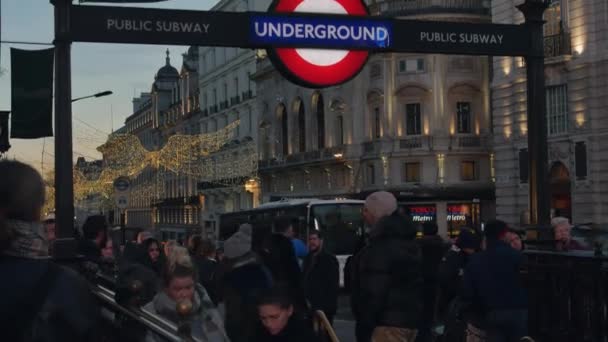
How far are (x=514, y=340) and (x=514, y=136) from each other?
31.6m

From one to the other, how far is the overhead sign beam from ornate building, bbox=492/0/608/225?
2245cm

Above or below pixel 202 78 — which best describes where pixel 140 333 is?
below

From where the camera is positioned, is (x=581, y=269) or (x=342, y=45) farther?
(x=342, y=45)

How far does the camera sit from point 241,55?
72.7 m

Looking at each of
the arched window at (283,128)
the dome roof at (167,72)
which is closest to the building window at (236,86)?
the arched window at (283,128)

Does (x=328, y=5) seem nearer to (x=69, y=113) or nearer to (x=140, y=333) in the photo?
(x=69, y=113)

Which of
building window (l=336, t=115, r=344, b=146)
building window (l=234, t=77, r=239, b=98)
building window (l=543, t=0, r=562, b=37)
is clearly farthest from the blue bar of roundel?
building window (l=234, t=77, r=239, b=98)

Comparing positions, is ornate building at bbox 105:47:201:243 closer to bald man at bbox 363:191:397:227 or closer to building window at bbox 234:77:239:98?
building window at bbox 234:77:239:98

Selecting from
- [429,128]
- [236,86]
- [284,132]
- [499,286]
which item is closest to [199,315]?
[499,286]

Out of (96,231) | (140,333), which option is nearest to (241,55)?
(96,231)

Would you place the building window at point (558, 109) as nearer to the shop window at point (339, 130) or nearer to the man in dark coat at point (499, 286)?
the shop window at point (339, 130)

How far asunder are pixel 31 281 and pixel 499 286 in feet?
19.2

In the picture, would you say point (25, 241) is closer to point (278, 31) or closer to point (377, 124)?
point (278, 31)

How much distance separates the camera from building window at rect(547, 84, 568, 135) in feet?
121
